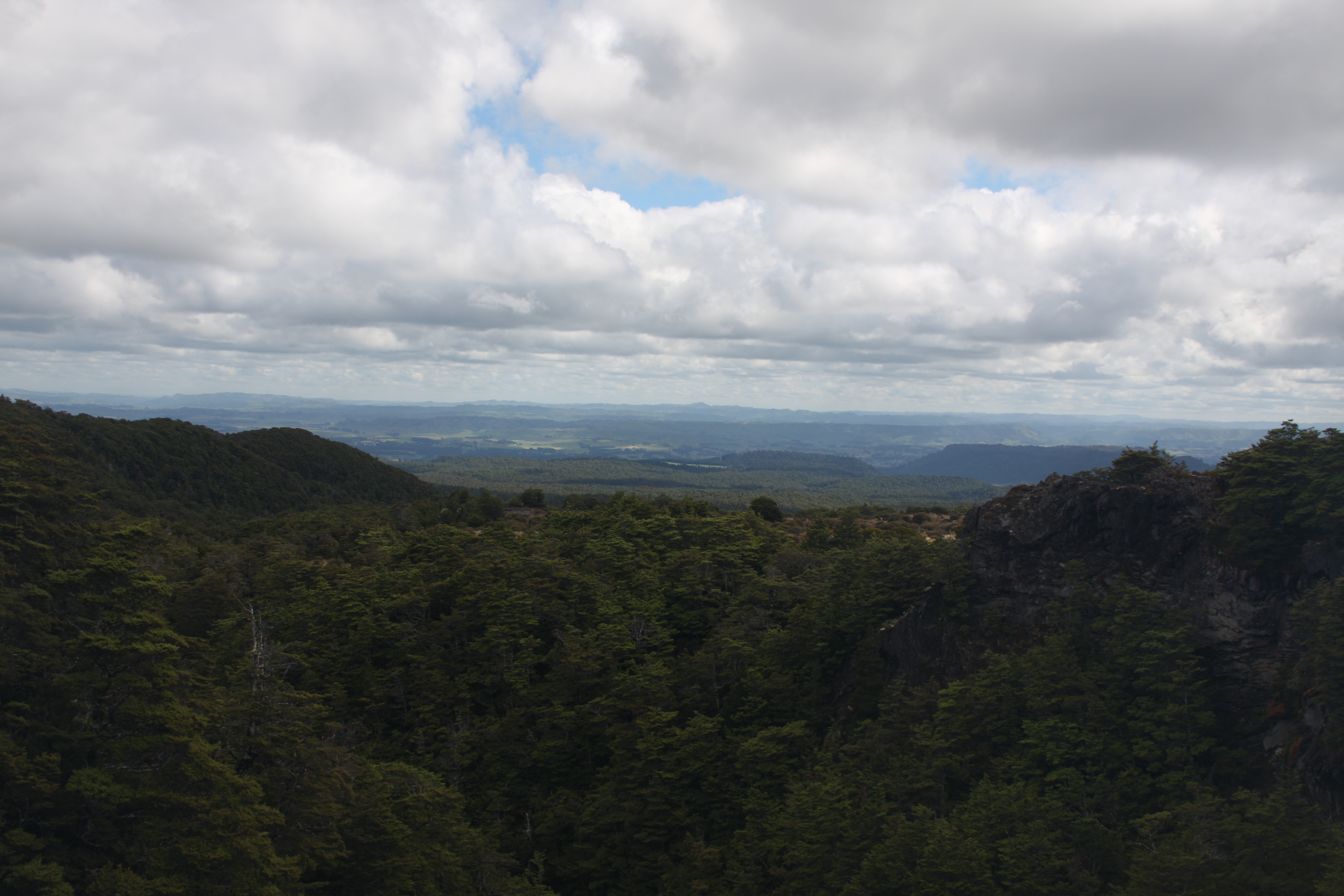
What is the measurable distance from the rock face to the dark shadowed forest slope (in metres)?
0.15

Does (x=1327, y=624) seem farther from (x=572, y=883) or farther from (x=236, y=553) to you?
(x=236, y=553)

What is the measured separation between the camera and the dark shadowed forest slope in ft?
A: 66.3

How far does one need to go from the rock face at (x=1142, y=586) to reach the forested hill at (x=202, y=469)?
102 m

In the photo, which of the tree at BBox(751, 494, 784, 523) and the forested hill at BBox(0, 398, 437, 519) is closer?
the tree at BBox(751, 494, 784, 523)

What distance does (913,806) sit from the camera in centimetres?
2555

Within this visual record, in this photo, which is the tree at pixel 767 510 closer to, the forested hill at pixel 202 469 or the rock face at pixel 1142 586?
the rock face at pixel 1142 586

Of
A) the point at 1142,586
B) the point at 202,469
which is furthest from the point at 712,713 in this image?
the point at 202,469

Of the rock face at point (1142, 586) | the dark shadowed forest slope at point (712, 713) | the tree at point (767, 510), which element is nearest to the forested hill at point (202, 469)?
the dark shadowed forest slope at point (712, 713)

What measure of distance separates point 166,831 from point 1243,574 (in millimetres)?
38145

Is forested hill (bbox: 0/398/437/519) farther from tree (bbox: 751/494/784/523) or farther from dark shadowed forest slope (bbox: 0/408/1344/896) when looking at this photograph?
tree (bbox: 751/494/784/523)

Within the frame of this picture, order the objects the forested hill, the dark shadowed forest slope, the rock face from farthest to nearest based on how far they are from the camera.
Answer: the forested hill → the rock face → the dark shadowed forest slope

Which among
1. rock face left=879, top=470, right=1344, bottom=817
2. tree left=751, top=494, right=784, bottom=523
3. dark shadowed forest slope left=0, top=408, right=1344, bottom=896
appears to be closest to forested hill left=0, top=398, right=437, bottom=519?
dark shadowed forest slope left=0, top=408, right=1344, bottom=896

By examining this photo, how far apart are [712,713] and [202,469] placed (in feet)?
417

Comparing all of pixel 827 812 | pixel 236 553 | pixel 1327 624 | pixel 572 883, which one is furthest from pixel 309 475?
pixel 1327 624
